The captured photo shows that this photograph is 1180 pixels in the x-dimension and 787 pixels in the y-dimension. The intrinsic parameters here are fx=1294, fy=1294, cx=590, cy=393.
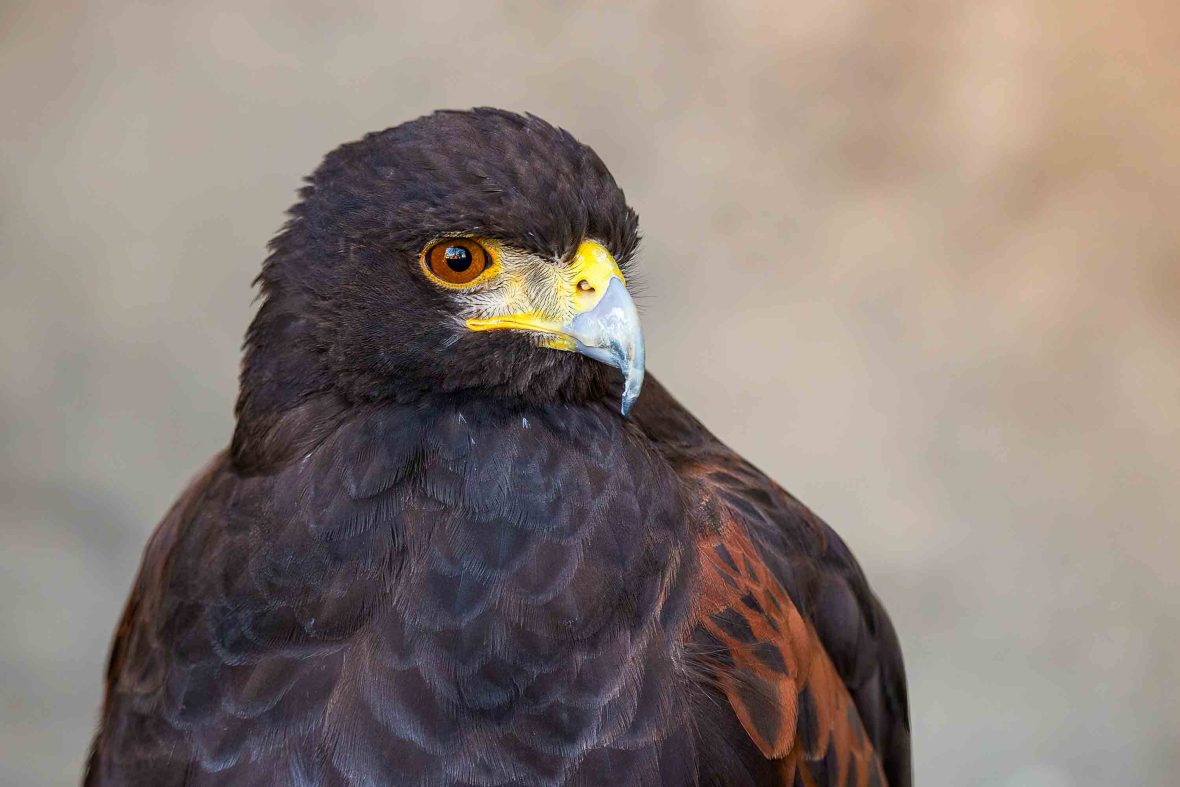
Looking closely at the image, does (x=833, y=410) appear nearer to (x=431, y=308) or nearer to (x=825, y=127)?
(x=825, y=127)

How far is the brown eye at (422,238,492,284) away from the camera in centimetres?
185

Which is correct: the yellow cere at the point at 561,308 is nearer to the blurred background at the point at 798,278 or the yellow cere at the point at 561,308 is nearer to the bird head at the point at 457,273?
the bird head at the point at 457,273

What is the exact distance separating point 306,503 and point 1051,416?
2.94 meters

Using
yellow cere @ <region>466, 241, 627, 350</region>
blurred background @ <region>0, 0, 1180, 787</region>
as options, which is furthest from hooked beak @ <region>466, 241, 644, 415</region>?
blurred background @ <region>0, 0, 1180, 787</region>

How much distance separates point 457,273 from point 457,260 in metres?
0.02

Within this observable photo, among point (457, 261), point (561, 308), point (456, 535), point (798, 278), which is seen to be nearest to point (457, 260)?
point (457, 261)

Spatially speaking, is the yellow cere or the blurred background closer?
the yellow cere

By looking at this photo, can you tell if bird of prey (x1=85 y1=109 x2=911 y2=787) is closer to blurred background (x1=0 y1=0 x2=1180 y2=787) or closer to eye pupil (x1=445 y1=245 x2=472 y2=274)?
eye pupil (x1=445 y1=245 x2=472 y2=274)

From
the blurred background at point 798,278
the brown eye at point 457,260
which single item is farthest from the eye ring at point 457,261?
the blurred background at point 798,278

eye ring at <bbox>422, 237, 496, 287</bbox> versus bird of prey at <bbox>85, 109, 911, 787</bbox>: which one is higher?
eye ring at <bbox>422, 237, 496, 287</bbox>

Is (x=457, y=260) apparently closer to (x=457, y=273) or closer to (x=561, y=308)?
(x=457, y=273)

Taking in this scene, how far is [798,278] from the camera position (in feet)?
13.4

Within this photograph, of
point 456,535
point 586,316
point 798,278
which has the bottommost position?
point 456,535

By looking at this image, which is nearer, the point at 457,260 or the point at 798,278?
the point at 457,260
